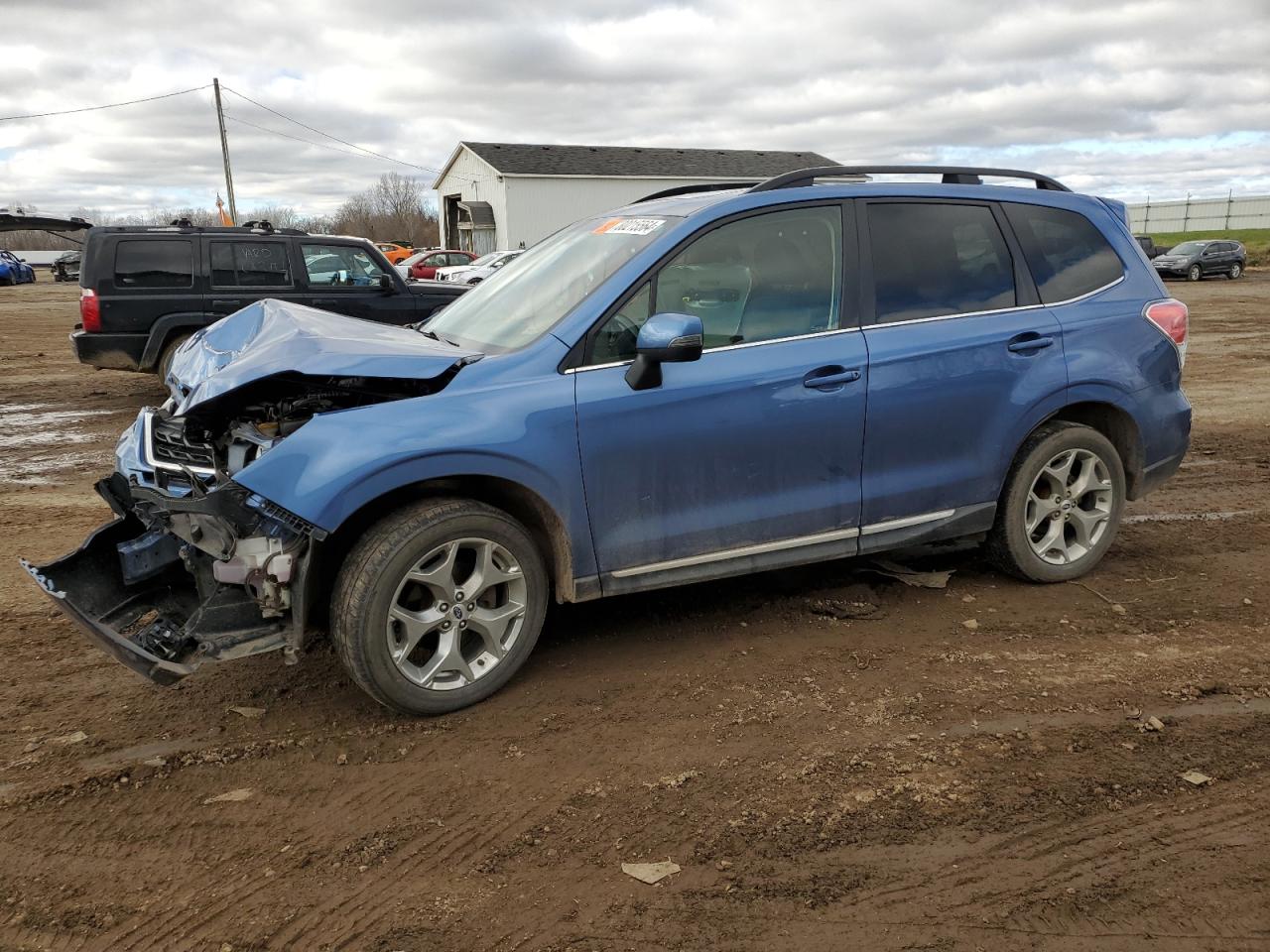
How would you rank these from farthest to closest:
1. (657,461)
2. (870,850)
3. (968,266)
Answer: (968,266)
(657,461)
(870,850)

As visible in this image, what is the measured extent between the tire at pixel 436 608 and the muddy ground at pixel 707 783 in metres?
0.18

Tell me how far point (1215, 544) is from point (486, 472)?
4.52 m

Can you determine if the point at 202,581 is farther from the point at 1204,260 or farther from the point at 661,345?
the point at 1204,260

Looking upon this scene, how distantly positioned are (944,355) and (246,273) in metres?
8.53

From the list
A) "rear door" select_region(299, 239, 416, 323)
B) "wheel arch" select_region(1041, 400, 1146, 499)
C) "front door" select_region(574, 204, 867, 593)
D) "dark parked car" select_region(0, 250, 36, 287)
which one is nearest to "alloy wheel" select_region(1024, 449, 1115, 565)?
"wheel arch" select_region(1041, 400, 1146, 499)

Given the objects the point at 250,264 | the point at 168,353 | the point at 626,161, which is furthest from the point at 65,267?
the point at 168,353

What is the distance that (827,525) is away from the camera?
4.30m

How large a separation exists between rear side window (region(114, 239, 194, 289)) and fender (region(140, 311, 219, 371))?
1.19ft

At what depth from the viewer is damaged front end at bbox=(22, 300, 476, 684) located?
3400 mm

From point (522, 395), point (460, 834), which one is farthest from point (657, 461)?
point (460, 834)

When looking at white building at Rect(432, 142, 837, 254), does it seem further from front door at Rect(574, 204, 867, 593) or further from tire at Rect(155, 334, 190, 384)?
front door at Rect(574, 204, 867, 593)

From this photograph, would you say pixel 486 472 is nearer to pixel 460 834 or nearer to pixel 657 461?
pixel 657 461

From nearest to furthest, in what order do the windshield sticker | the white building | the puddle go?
the windshield sticker → the puddle → the white building

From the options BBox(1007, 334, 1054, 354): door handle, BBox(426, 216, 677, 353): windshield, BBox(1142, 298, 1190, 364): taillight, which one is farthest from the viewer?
BBox(1142, 298, 1190, 364): taillight
